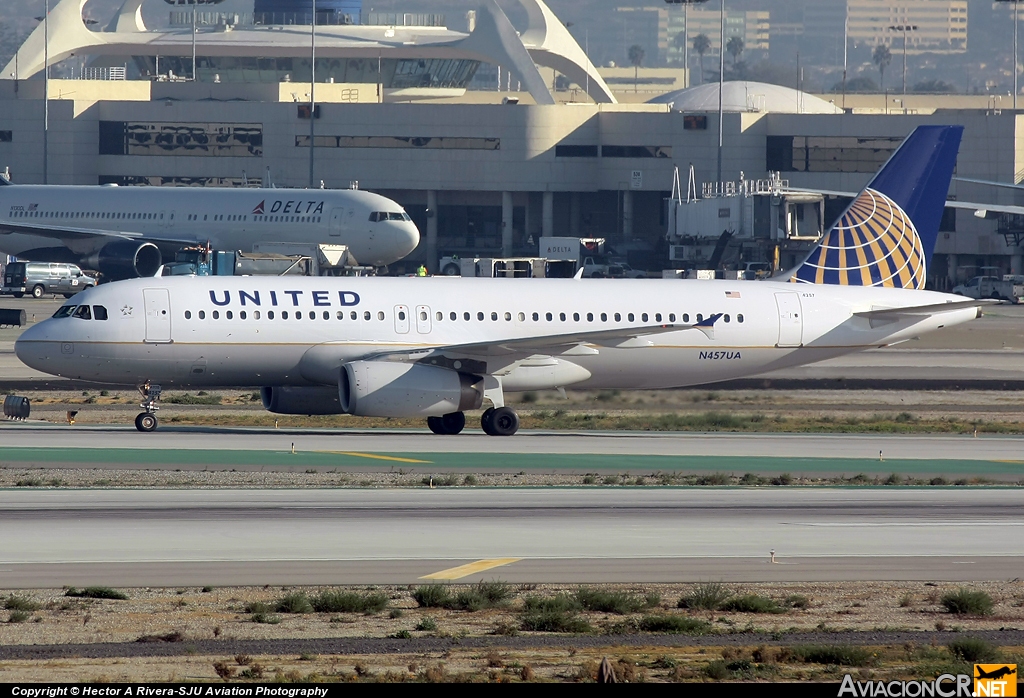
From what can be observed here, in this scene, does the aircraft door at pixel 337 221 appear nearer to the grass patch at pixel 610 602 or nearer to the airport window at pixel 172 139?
the airport window at pixel 172 139

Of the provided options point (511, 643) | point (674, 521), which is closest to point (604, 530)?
point (674, 521)

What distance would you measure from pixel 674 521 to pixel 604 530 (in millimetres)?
1616

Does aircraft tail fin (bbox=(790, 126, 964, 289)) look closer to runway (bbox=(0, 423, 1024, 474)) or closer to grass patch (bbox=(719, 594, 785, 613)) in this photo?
runway (bbox=(0, 423, 1024, 474))

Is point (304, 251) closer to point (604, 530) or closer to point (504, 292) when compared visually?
point (504, 292)

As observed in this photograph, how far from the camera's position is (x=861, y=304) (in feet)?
133

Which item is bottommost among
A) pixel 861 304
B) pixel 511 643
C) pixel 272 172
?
pixel 511 643

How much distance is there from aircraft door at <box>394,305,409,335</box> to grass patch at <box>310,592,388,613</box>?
61.8ft

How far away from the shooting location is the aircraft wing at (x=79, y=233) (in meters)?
90.3

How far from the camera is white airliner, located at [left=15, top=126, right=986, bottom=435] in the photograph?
35219 mm

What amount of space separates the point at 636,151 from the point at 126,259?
54564mm

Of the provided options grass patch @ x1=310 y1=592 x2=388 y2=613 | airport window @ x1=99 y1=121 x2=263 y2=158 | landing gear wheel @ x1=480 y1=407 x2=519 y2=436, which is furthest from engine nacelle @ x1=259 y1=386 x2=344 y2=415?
airport window @ x1=99 y1=121 x2=263 y2=158

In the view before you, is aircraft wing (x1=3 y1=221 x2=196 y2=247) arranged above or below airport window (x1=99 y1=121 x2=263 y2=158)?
below

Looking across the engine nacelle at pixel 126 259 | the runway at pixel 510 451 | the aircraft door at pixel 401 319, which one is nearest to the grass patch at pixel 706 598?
the runway at pixel 510 451

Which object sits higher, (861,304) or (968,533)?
(861,304)
